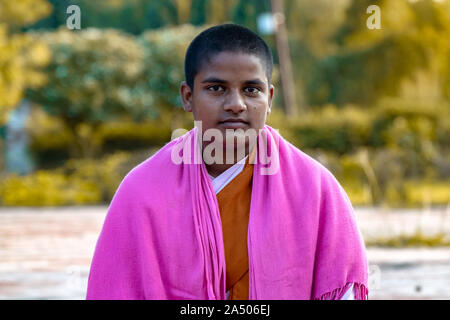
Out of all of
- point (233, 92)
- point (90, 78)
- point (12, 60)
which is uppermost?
point (90, 78)

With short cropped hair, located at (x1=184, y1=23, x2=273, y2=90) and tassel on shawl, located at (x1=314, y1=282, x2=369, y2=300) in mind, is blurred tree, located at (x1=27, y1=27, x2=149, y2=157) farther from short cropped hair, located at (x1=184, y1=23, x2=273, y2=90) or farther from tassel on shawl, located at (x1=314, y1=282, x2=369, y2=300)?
tassel on shawl, located at (x1=314, y1=282, x2=369, y2=300)

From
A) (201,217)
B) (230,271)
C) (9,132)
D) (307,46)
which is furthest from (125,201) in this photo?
(307,46)

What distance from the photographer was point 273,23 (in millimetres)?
22688

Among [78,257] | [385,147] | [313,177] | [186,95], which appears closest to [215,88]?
[186,95]

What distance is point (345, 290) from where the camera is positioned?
8.12 feet

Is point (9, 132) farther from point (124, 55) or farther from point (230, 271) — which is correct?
point (230, 271)

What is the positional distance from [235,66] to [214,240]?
58 centimetres

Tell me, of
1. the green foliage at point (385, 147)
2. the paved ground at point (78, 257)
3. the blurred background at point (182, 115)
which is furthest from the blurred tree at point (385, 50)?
the paved ground at point (78, 257)

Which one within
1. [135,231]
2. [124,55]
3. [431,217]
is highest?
[124,55]

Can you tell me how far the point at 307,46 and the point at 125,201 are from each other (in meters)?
28.3

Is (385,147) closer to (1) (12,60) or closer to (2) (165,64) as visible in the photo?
(2) (165,64)

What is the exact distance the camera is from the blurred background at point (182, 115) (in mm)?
8492

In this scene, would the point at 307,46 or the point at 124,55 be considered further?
the point at 307,46
